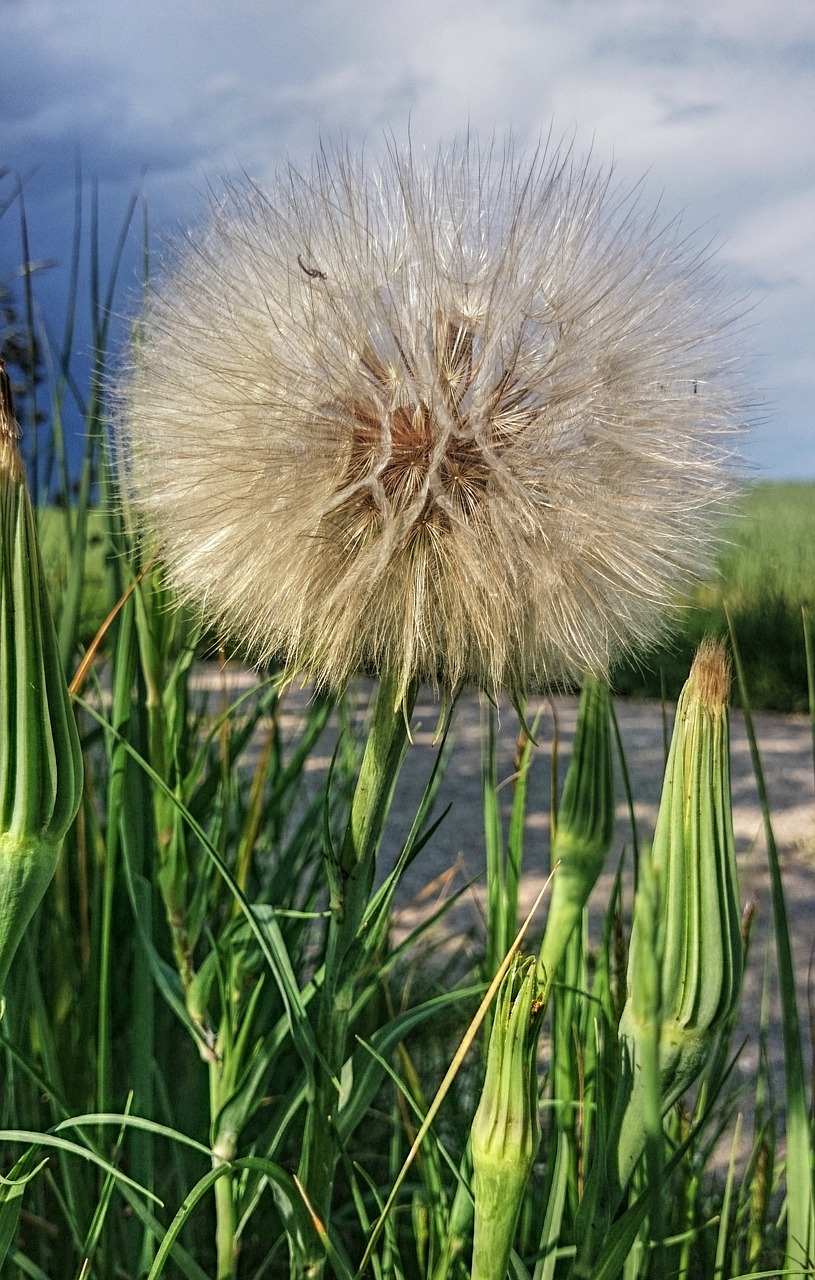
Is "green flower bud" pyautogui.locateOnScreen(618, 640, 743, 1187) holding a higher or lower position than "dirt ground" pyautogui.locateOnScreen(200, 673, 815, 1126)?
higher

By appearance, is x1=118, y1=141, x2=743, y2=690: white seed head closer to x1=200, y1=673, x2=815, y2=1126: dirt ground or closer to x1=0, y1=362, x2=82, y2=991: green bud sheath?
x1=0, y1=362, x2=82, y2=991: green bud sheath

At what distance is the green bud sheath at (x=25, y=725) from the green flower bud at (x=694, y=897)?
25cm

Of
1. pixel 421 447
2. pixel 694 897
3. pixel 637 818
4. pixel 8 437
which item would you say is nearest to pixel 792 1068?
pixel 694 897

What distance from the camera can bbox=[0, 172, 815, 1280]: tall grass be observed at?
1.91 ft

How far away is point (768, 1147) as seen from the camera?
878 millimetres

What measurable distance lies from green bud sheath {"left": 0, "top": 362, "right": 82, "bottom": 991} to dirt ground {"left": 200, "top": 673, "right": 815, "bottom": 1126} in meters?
1.45

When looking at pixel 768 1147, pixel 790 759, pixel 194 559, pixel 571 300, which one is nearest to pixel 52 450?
pixel 194 559

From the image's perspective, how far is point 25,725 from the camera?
423mm

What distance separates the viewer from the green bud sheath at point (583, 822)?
69 centimetres

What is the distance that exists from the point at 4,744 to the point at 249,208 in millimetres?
396

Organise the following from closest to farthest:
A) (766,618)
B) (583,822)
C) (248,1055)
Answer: (583,822) < (248,1055) < (766,618)


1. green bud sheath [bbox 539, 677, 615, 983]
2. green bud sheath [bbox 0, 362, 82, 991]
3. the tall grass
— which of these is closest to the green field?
the tall grass

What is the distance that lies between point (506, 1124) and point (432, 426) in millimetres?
370

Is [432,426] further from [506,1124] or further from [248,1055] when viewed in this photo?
[248,1055]
